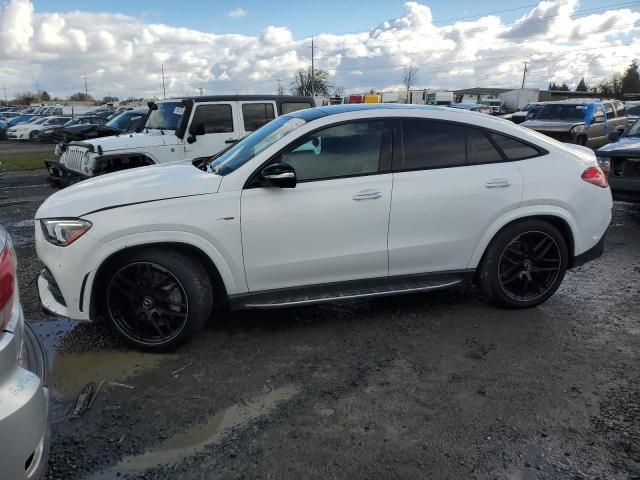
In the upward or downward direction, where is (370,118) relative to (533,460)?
upward

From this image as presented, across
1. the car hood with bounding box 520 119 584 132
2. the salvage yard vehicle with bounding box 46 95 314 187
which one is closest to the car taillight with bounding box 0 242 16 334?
the salvage yard vehicle with bounding box 46 95 314 187

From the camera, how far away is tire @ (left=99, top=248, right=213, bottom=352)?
362cm

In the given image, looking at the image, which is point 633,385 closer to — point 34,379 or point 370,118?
point 370,118

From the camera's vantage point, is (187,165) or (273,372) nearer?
(273,372)

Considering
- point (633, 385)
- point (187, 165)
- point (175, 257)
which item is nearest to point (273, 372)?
point (175, 257)

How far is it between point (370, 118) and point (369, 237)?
98 centimetres

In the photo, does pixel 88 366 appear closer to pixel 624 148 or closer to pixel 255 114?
pixel 255 114

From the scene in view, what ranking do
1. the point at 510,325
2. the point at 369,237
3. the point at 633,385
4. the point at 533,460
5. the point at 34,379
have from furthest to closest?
the point at 510,325 < the point at 369,237 < the point at 633,385 < the point at 533,460 < the point at 34,379

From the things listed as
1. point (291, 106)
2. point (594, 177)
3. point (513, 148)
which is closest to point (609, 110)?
A: point (291, 106)

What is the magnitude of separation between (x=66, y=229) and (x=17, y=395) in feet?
6.12

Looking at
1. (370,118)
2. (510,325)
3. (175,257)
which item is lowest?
(510,325)

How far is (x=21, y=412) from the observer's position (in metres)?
1.84

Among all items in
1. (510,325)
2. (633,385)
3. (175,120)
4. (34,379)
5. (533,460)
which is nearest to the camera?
(34,379)

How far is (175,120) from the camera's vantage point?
8719 mm
